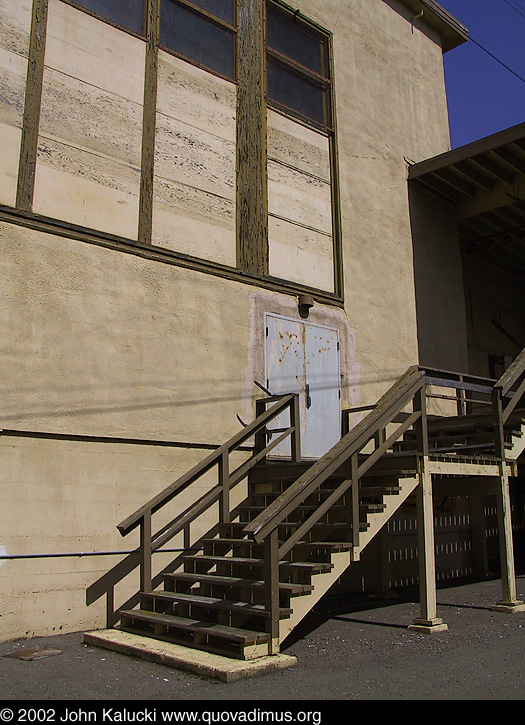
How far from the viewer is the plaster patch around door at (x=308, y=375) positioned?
28.9 feet

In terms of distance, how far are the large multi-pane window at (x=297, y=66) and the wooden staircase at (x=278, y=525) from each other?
4757 mm

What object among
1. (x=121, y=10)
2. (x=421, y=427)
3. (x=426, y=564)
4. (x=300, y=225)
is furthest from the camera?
(x=300, y=225)

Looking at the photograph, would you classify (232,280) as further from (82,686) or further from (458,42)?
(458,42)

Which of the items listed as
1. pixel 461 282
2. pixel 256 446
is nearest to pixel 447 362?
pixel 461 282

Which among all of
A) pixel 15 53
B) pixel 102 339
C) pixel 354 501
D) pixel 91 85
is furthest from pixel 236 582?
pixel 15 53

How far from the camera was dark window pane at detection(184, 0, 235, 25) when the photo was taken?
931 centimetres

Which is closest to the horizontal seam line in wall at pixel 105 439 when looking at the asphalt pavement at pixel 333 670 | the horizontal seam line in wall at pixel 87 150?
the asphalt pavement at pixel 333 670

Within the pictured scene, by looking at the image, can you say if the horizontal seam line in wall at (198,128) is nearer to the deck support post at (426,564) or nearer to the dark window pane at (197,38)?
the dark window pane at (197,38)

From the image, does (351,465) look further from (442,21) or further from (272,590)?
(442,21)

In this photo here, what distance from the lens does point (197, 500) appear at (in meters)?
7.66

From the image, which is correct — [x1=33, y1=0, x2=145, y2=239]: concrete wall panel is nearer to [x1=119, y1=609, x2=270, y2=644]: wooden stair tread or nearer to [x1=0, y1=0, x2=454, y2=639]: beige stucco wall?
[x1=0, y1=0, x2=454, y2=639]: beige stucco wall

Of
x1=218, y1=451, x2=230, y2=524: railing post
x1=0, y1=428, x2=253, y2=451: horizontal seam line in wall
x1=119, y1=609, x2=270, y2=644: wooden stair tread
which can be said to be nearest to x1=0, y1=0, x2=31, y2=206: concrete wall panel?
x1=0, y1=428, x2=253, y2=451: horizontal seam line in wall

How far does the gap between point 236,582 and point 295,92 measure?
24.9 ft
